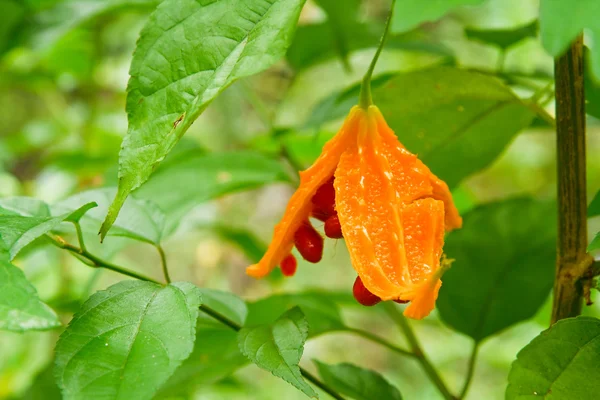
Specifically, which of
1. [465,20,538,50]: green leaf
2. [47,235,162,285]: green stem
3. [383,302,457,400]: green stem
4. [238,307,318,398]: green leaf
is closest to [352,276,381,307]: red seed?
[238,307,318,398]: green leaf

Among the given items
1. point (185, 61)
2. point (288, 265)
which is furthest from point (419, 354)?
point (185, 61)

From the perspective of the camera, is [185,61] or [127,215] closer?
[185,61]

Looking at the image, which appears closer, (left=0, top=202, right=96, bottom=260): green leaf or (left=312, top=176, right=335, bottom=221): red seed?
(left=0, top=202, right=96, bottom=260): green leaf

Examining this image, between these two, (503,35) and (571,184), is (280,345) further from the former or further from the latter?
(503,35)

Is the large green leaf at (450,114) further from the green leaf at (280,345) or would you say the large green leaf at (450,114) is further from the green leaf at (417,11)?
the green leaf at (280,345)

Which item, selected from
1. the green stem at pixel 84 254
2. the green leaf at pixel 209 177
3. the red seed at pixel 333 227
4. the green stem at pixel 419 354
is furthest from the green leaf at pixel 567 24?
the green leaf at pixel 209 177

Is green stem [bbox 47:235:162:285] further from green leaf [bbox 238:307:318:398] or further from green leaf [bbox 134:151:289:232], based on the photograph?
green leaf [bbox 134:151:289:232]
